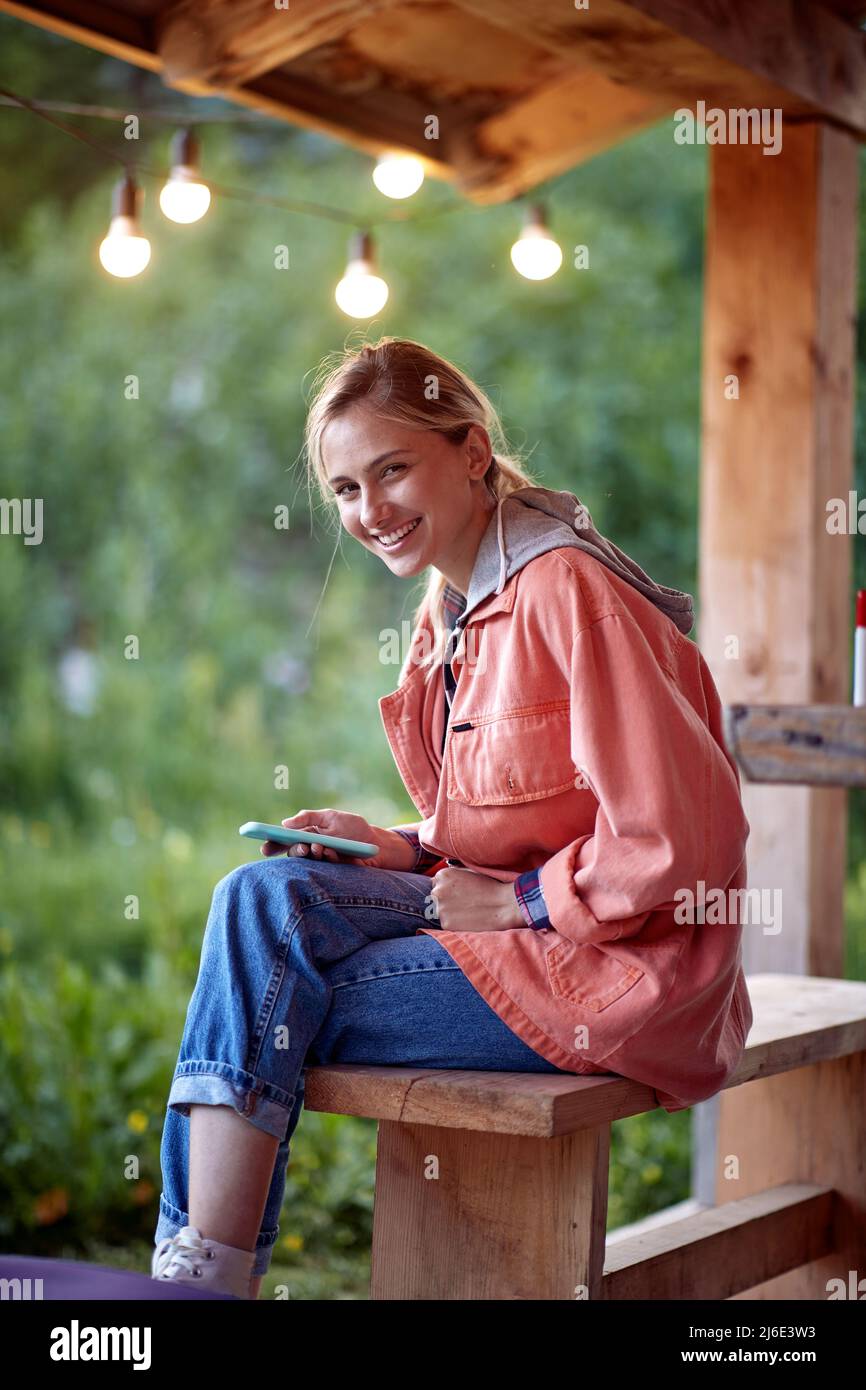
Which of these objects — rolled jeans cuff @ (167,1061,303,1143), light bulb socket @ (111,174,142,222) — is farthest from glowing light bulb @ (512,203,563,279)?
rolled jeans cuff @ (167,1061,303,1143)

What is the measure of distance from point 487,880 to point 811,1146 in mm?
1278

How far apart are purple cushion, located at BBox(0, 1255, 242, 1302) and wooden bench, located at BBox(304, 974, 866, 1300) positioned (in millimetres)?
517

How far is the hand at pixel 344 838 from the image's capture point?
2057mm

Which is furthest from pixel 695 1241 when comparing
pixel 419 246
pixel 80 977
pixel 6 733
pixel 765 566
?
pixel 419 246

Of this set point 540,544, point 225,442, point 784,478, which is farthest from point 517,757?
point 225,442

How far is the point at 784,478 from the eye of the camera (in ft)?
10.6

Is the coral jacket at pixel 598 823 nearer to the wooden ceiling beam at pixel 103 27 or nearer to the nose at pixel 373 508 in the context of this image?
the nose at pixel 373 508

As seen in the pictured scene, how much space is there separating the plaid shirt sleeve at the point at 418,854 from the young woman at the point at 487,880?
112 millimetres

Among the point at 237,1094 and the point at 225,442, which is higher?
the point at 225,442

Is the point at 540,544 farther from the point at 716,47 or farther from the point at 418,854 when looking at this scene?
the point at 716,47

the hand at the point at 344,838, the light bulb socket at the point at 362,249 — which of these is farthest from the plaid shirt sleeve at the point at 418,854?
the light bulb socket at the point at 362,249

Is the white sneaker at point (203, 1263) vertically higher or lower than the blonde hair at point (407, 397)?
Result: lower

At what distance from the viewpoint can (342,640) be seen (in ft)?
21.8
